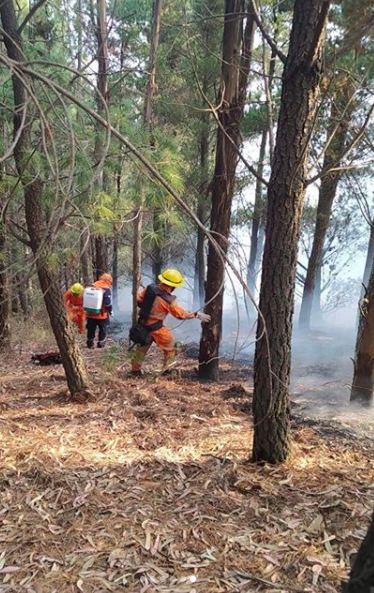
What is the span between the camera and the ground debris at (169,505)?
2.38 metres

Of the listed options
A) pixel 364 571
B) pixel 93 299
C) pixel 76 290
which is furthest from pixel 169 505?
pixel 76 290

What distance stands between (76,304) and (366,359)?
19.2 ft

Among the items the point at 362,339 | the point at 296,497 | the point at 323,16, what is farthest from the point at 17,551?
the point at 362,339

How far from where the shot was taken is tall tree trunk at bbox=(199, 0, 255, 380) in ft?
19.0

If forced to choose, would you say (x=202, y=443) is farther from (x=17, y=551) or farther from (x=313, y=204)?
(x=313, y=204)

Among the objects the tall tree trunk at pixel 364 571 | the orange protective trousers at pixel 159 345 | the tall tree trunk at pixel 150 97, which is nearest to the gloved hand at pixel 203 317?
the orange protective trousers at pixel 159 345

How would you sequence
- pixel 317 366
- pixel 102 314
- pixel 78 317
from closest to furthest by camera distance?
pixel 102 314 < pixel 78 317 < pixel 317 366

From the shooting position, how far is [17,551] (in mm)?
2578

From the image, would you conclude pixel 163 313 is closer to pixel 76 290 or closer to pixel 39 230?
pixel 39 230

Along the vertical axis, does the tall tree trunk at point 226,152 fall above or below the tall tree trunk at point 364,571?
above

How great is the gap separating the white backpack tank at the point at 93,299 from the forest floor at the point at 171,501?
139 inches

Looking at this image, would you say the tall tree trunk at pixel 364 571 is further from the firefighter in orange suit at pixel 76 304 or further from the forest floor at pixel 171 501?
the firefighter in orange suit at pixel 76 304

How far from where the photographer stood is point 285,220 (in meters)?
3.14

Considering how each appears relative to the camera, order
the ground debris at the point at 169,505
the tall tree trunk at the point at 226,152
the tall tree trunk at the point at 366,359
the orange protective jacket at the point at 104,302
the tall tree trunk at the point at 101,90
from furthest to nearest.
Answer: the orange protective jacket at the point at 104,302, the tall tree trunk at the point at 366,359, the tall tree trunk at the point at 226,152, the tall tree trunk at the point at 101,90, the ground debris at the point at 169,505
